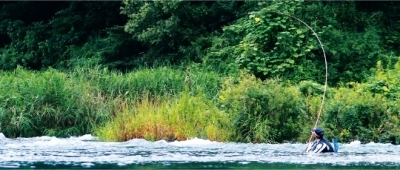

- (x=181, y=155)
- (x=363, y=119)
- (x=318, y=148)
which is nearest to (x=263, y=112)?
(x=363, y=119)

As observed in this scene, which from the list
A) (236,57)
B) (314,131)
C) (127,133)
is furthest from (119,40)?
(314,131)

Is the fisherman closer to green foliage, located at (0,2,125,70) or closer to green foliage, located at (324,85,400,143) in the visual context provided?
green foliage, located at (324,85,400,143)

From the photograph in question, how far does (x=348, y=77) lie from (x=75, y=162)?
11241mm

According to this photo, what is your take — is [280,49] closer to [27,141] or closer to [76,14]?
[27,141]

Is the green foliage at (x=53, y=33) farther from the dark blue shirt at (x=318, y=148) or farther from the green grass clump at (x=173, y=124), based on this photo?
the dark blue shirt at (x=318, y=148)

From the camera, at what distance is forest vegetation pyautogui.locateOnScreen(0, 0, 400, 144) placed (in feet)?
65.0

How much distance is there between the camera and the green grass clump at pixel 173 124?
64.9 ft

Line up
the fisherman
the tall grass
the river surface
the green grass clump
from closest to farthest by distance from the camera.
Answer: the river surface < the fisherman < the green grass clump < the tall grass

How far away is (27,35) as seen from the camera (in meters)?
31.8

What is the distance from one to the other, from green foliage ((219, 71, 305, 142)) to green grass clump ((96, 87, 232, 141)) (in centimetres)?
31

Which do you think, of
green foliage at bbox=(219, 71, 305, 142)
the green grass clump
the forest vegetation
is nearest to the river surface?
the green grass clump

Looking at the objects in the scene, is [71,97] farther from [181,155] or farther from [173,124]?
[181,155]

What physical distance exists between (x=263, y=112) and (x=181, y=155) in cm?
339

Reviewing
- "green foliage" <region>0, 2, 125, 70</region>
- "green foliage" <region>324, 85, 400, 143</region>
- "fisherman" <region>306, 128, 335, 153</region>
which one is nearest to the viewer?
"fisherman" <region>306, 128, 335, 153</region>
